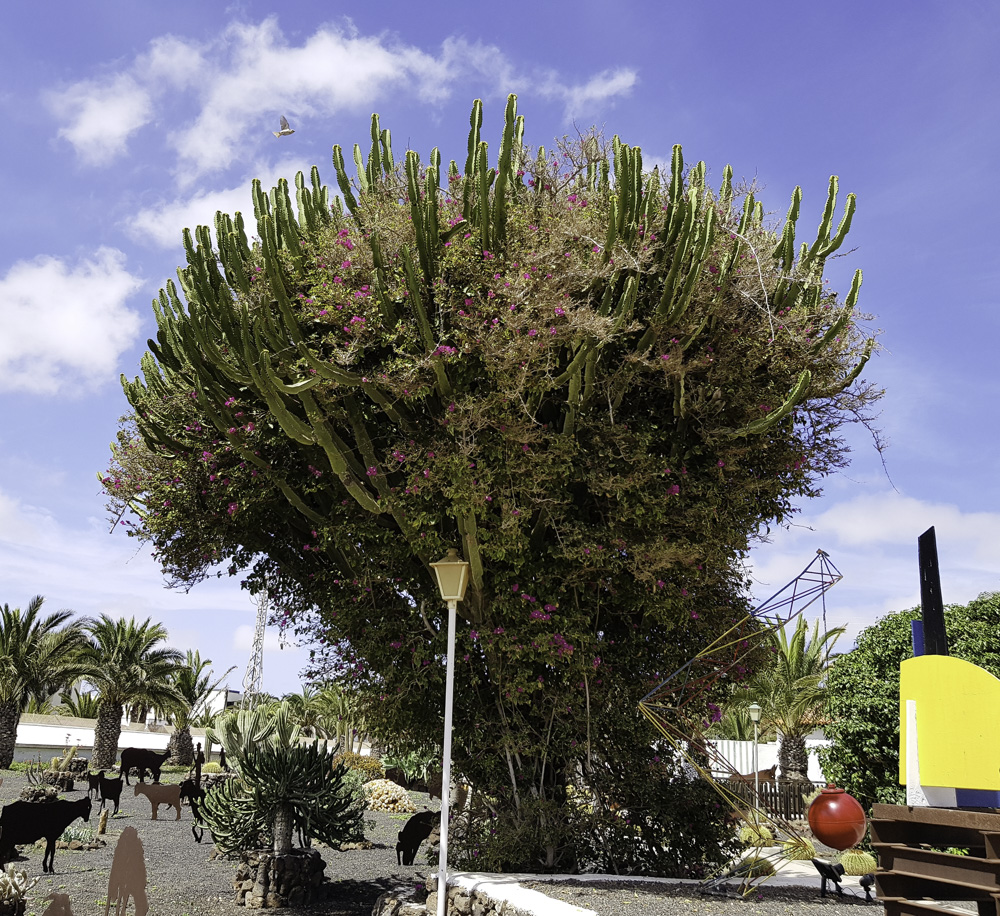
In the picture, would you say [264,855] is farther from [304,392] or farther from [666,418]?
[666,418]

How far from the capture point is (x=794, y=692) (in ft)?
74.2

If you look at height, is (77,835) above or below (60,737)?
above

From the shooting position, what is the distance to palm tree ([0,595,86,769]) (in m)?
26.1

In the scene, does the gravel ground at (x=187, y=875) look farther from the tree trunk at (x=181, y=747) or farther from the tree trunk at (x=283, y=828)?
the tree trunk at (x=181, y=747)

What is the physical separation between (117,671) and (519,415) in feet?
80.3

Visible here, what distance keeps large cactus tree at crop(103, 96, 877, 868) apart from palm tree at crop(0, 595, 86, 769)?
764 inches

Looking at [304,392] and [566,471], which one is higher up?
[304,392]

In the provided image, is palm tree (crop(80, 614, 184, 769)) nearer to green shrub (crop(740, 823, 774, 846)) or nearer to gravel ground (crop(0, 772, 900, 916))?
gravel ground (crop(0, 772, 900, 916))

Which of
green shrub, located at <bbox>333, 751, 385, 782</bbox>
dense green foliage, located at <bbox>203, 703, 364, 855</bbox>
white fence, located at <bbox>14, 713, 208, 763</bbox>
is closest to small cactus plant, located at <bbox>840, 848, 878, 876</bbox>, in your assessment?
dense green foliage, located at <bbox>203, 703, 364, 855</bbox>

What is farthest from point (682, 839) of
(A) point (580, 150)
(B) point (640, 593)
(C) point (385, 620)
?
(A) point (580, 150)

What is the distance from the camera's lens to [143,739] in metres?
42.2

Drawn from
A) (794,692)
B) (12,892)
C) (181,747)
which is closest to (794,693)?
(794,692)

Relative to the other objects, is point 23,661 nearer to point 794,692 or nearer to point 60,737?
point 60,737

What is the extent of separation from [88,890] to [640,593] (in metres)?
7.75
